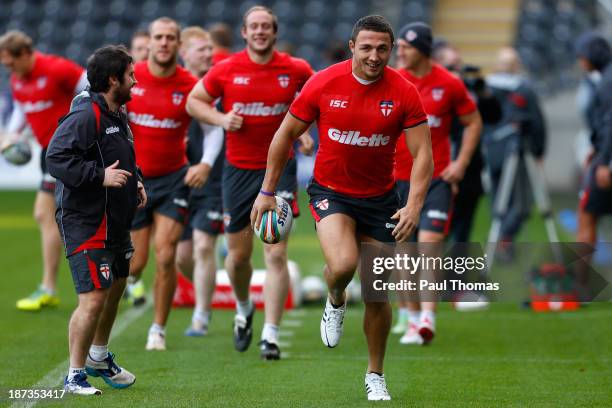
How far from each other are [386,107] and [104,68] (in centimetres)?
166

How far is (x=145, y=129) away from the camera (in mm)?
9125

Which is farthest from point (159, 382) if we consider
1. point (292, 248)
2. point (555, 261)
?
point (292, 248)

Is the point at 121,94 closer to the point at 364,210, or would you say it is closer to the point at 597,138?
the point at 364,210

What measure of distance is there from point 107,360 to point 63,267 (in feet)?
23.6

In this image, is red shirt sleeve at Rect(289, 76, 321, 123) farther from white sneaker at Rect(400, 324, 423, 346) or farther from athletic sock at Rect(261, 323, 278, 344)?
white sneaker at Rect(400, 324, 423, 346)

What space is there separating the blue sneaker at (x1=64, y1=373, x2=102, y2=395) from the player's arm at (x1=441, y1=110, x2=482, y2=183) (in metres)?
3.86

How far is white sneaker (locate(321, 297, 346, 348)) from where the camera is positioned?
697 centimetres

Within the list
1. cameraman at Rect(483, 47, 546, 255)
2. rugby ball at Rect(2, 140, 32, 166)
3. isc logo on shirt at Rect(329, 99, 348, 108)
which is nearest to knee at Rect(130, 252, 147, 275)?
rugby ball at Rect(2, 140, 32, 166)

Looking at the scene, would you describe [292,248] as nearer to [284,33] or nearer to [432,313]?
[432,313]

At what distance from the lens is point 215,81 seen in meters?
8.54

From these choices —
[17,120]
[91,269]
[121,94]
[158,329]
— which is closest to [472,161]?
[158,329]

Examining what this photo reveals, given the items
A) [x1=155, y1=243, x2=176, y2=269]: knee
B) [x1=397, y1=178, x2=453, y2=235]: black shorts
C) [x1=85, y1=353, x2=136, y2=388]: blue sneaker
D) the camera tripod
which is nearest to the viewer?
[x1=85, y1=353, x2=136, y2=388]: blue sneaker

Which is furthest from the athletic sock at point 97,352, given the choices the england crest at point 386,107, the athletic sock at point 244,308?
the england crest at point 386,107

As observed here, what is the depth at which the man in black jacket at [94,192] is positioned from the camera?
21.4ft
